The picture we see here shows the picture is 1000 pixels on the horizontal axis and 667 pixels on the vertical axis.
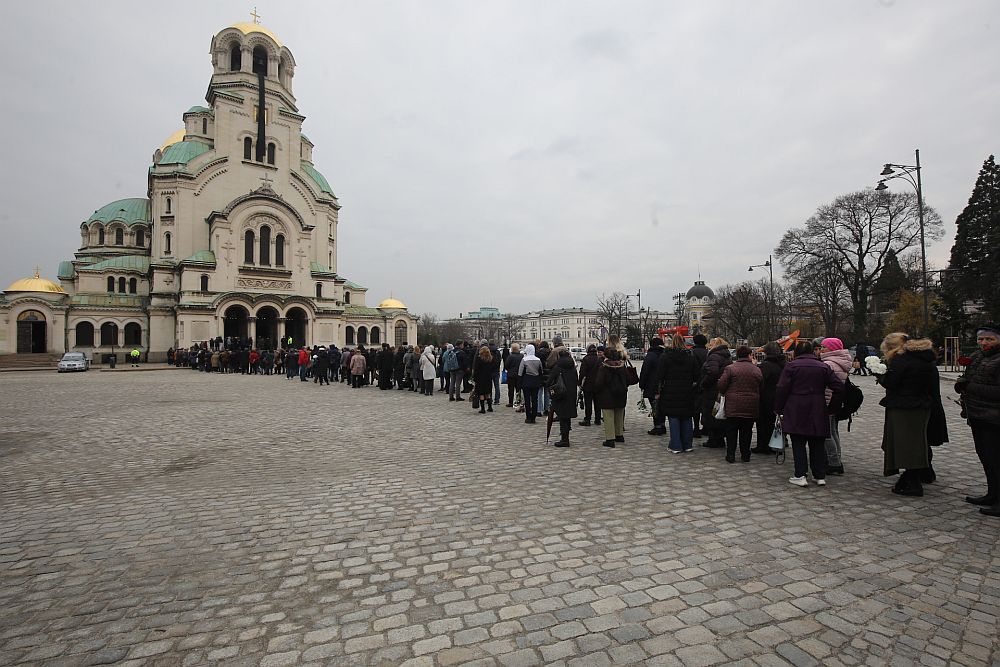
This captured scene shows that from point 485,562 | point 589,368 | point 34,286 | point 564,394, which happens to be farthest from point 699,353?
point 34,286

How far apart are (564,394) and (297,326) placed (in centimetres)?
4450

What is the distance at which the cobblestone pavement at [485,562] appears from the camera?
3000 mm

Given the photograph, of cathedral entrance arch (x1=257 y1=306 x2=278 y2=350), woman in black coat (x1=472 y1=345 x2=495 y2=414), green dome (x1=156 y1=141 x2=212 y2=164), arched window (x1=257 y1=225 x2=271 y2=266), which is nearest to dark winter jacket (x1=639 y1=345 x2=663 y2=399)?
woman in black coat (x1=472 y1=345 x2=495 y2=414)

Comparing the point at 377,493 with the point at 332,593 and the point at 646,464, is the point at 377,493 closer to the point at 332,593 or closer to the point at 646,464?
the point at 332,593

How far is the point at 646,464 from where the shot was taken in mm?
7363

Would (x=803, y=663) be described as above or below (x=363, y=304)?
below

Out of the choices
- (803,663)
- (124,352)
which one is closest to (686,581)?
(803,663)

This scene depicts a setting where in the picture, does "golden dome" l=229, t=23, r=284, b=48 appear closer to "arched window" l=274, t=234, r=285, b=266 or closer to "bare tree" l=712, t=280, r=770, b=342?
"arched window" l=274, t=234, r=285, b=266

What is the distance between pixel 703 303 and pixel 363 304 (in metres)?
79.7

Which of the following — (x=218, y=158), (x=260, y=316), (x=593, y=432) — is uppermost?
(x=218, y=158)

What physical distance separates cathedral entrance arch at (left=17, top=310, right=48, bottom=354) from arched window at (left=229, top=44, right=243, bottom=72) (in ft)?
93.5

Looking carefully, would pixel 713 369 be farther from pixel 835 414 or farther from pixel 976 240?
pixel 976 240

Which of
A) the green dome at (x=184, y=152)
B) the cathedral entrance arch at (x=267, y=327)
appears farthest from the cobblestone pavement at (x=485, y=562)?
the green dome at (x=184, y=152)

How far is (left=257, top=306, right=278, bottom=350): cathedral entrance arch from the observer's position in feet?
147
